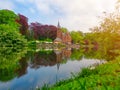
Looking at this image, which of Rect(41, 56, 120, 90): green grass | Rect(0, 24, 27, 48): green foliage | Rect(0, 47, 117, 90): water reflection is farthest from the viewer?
Rect(0, 24, 27, 48): green foliage

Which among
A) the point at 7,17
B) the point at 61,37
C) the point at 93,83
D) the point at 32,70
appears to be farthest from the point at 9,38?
the point at 61,37

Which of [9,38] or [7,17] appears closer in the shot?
[9,38]

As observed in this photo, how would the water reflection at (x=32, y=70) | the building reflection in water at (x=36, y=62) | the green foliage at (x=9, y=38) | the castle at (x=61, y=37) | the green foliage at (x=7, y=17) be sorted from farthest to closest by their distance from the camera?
1. the castle at (x=61, y=37)
2. the green foliage at (x=7, y=17)
3. the green foliage at (x=9, y=38)
4. the building reflection in water at (x=36, y=62)
5. the water reflection at (x=32, y=70)

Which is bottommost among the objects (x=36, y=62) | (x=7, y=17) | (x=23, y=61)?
(x=36, y=62)

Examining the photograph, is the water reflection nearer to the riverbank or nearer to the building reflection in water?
the building reflection in water

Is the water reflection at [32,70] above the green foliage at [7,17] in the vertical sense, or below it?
below

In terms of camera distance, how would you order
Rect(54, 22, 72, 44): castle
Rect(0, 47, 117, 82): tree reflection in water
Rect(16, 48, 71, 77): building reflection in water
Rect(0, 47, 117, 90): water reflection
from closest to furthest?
1. Rect(0, 47, 117, 90): water reflection
2. Rect(0, 47, 117, 82): tree reflection in water
3. Rect(16, 48, 71, 77): building reflection in water
4. Rect(54, 22, 72, 44): castle

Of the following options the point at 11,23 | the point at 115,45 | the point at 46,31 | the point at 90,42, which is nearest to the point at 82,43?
the point at 90,42

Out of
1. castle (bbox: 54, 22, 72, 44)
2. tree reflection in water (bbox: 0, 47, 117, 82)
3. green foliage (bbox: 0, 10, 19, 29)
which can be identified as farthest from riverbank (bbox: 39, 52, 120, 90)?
castle (bbox: 54, 22, 72, 44)

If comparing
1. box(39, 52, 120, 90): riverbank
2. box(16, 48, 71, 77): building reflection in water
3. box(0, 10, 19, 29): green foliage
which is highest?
box(0, 10, 19, 29): green foliage

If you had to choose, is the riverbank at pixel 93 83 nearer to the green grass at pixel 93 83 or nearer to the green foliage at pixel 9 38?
the green grass at pixel 93 83

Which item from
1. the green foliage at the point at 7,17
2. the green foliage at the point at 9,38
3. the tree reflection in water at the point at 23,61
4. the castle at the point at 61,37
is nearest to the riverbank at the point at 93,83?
the tree reflection in water at the point at 23,61

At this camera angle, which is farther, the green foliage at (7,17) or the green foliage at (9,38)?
the green foliage at (7,17)

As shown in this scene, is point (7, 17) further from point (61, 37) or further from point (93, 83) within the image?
point (93, 83)
